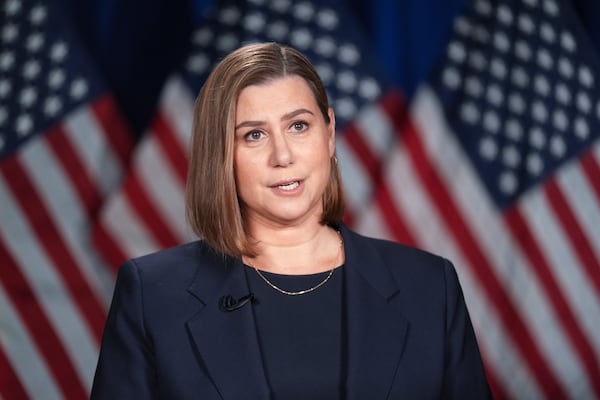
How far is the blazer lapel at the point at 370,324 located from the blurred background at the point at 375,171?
52.7 inches

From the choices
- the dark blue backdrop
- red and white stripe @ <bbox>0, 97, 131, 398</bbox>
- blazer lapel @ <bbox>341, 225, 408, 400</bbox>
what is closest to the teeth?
blazer lapel @ <bbox>341, 225, 408, 400</bbox>

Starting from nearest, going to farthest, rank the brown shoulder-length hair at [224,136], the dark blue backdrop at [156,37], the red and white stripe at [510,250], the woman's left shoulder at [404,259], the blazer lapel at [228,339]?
the blazer lapel at [228,339] → the brown shoulder-length hair at [224,136] → the woman's left shoulder at [404,259] → the red and white stripe at [510,250] → the dark blue backdrop at [156,37]

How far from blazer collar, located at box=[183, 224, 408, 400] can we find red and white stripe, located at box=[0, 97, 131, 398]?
1.48 m

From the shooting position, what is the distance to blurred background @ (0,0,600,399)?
11.1 ft

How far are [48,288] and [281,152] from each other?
1729 millimetres

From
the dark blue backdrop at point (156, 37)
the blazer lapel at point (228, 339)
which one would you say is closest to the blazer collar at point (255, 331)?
the blazer lapel at point (228, 339)

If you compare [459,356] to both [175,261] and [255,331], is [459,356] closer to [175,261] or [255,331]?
[255,331]

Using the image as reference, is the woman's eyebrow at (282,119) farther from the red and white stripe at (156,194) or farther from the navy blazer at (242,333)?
the red and white stripe at (156,194)

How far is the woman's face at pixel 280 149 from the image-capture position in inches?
78.0

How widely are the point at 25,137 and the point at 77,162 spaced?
0.67ft

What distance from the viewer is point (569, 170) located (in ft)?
11.3

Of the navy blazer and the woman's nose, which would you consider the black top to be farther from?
the woman's nose

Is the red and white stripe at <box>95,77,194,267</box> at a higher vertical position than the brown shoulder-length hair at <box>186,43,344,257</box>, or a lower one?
lower

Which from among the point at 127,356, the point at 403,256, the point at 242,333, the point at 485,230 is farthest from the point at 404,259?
the point at 485,230
